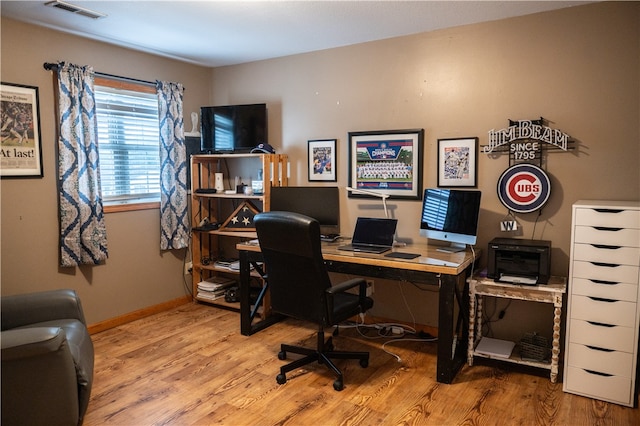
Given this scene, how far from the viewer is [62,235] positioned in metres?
3.31

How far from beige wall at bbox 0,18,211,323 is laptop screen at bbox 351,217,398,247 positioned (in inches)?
75.8

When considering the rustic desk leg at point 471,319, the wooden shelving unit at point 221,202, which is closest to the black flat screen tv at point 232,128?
the wooden shelving unit at point 221,202

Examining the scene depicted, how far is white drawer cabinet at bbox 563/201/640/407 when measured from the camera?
240cm

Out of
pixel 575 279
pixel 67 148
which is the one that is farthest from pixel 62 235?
pixel 575 279

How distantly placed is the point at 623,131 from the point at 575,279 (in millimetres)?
1003

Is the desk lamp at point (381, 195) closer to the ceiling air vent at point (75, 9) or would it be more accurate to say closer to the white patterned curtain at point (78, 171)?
the white patterned curtain at point (78, 171)

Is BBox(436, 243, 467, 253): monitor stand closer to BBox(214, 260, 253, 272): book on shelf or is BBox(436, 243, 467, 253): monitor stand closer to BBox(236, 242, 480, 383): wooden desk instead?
BBox(236, 242, 480, 383): wooden desk

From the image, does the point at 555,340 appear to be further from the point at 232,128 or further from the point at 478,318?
the point at 232,128

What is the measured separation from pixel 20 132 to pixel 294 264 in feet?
7.14

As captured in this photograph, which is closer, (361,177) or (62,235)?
(62,235)

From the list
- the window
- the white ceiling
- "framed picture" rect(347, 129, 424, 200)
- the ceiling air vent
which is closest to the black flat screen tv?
the window

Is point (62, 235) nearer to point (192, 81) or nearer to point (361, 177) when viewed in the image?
point (192, 81)

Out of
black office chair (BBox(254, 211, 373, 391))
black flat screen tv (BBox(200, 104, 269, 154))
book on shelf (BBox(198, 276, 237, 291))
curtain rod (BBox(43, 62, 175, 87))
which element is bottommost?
book on shelf (BBox(198, 276, 237, 291))

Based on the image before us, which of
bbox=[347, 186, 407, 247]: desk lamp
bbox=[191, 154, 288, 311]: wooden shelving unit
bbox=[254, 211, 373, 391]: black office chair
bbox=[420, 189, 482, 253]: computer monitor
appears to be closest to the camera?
bbox=[254, 211, 373, 391]: black office chair
